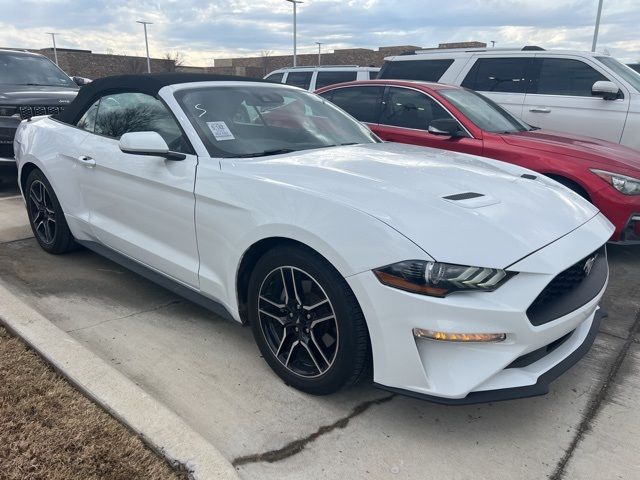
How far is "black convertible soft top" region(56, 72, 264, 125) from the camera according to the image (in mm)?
3493

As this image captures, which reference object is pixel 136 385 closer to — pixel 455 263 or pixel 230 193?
pixel 230 193

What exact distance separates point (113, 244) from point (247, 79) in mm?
1562

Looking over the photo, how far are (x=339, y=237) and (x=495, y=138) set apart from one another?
335 centimetres

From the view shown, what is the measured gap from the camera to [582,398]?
275 cm

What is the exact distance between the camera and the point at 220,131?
10.4 ft

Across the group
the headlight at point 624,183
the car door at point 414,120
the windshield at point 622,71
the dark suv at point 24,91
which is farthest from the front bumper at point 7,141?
the windshield at point 622,71

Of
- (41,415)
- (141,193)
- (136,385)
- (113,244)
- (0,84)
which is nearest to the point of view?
(41,415)

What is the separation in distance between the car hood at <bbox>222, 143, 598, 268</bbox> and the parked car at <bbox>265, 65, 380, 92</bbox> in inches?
351

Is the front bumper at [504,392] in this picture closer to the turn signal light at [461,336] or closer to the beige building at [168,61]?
the turn signal light at [461,336]

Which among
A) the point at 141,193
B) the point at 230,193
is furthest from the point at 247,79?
the point at 230,193

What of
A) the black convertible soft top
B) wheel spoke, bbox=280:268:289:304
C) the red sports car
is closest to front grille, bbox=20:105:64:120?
the black convertible soft top

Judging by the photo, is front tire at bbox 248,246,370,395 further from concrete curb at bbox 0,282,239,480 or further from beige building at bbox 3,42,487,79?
beige building at bbox 3,42,487,79

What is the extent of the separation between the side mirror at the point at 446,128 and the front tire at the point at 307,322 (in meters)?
3.10

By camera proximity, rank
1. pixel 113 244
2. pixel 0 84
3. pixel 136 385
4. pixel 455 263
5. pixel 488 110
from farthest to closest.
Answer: pixel 0 84 < pixel 488 110 < pixel 113 244 < pixel 136 385 < pixel 455 263
